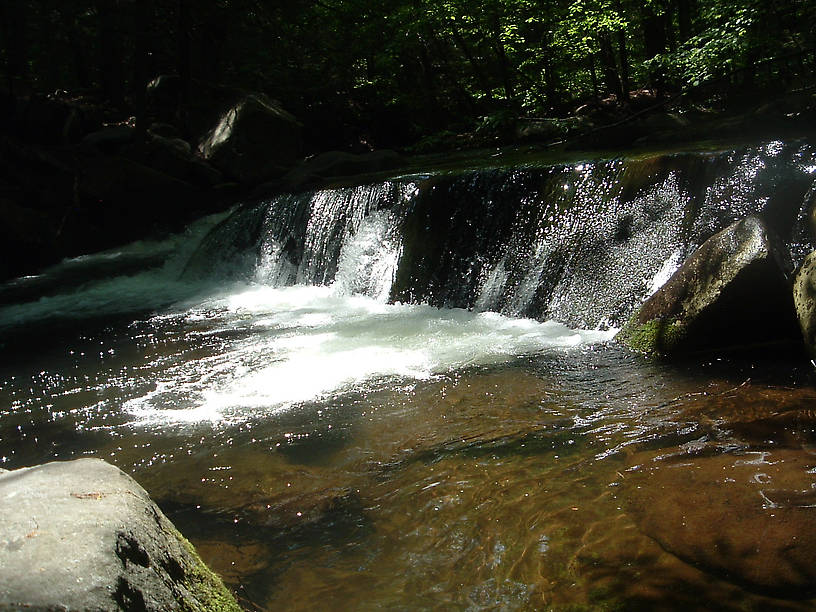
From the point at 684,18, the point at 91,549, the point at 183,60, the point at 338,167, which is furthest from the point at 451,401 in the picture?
the point at 183,60

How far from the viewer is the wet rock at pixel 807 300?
4801 millimetres

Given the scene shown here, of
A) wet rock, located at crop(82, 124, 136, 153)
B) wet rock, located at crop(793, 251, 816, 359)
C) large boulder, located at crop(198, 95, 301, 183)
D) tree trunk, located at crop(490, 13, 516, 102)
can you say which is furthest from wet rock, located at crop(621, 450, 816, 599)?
wet rock, located at crop(82, 124, 136, 153)

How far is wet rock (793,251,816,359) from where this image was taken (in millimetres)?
4801

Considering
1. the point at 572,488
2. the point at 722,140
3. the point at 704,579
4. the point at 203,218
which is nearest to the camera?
the point at 704,579

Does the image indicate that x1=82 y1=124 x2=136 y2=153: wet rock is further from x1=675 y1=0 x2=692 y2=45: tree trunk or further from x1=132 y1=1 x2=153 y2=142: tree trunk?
x1=675 y1=0 x2=692 y2=45: tree trunk

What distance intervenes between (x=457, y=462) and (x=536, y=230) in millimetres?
4754

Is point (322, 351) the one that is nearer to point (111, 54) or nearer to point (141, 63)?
point (141, 63)

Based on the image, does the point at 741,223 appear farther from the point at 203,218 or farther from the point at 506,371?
the point at 203,218

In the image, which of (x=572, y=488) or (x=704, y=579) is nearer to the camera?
(x=704, y=579)

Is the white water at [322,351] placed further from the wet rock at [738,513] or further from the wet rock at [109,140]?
the wet rock at [109,140]

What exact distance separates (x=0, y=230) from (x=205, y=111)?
534cm

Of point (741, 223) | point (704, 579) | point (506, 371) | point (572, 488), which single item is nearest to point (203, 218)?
point (506, 371)

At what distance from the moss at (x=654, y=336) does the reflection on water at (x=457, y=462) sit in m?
0.20

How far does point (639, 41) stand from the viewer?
684 inches
